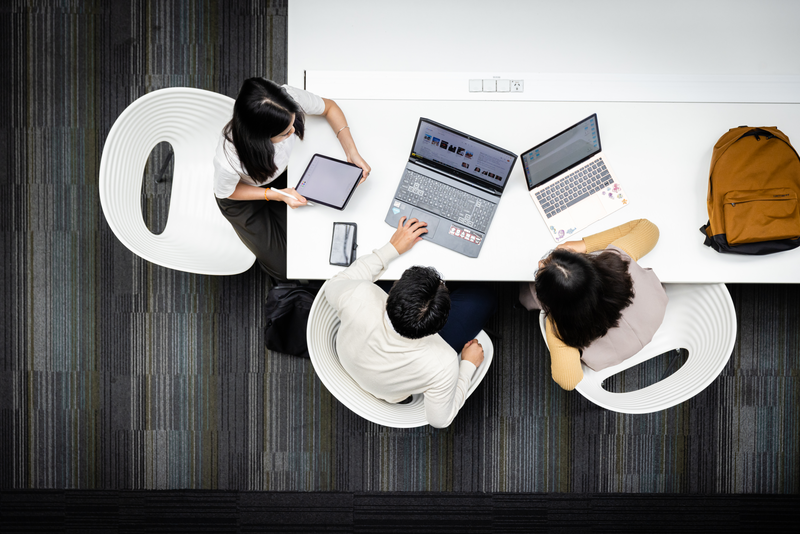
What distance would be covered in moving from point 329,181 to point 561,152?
0.77 metres

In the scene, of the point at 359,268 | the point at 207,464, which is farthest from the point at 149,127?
the point at 207,464

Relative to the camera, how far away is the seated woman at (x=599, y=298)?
4.31 ft

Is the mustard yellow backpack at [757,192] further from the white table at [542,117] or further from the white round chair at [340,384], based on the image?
the white round chair at [340,384]

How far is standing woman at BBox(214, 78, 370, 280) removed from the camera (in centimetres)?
137

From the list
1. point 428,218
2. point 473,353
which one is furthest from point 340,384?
point 428,218

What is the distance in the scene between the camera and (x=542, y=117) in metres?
1.58

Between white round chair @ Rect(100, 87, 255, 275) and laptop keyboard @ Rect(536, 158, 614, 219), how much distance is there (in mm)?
1150

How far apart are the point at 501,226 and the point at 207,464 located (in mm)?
1766

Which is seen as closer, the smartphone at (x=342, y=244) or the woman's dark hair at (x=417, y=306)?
the woman's dark hair at (x=417, y=306)

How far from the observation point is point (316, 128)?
1566mm

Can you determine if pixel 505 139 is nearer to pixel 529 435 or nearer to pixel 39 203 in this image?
pixel 529 435

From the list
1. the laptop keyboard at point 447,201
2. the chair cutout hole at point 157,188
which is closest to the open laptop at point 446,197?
the laptop keyboard at point 447,201

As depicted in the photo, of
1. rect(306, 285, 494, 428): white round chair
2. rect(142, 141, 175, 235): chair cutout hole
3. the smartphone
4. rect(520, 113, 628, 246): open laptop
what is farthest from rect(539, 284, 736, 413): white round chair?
rect(142, 141, 175, 235): chair cutout hole

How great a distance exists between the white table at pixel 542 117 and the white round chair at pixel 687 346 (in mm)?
121
